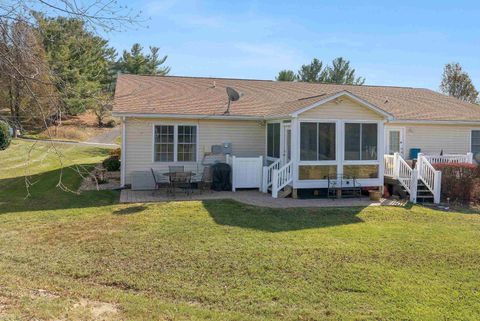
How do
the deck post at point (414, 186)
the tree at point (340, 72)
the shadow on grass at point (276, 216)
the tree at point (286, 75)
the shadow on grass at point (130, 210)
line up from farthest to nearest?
the tree at point (340, 72) → the tree at point (286, 75) → the deck post at point (414, 186) → the shadow on grass at point (130, 210) → the shadow on grass at point (276, 216)

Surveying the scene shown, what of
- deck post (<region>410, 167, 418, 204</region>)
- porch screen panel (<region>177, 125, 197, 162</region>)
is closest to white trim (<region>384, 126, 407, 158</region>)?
deck post (<region>410, 167, 418, 204</region>)

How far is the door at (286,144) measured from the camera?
13.3 metres

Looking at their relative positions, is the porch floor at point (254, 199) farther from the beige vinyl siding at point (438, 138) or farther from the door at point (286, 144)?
the beige vinyl siding at point (438, 138)

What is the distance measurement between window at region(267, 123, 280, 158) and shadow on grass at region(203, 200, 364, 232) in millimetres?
3669

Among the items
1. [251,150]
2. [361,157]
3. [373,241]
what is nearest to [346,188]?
[361,157]

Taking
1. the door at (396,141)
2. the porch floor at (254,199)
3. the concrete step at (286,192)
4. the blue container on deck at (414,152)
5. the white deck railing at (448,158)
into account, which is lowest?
the porch floor at (254,199)

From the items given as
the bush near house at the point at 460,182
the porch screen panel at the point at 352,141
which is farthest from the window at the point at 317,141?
the bush near house at the point at 460,182

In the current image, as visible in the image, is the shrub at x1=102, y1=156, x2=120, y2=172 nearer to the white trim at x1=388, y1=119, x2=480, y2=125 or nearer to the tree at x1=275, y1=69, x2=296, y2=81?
the white trim at x1=388, y1=119, x2=480, y2=125

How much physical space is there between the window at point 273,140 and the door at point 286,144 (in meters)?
0.58

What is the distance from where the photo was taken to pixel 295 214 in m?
10.4

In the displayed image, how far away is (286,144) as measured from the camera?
13.7 m

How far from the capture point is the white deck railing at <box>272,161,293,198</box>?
12766mm

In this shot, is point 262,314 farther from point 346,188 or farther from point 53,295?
point 346,188

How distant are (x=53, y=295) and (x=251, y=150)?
36.3 ft
